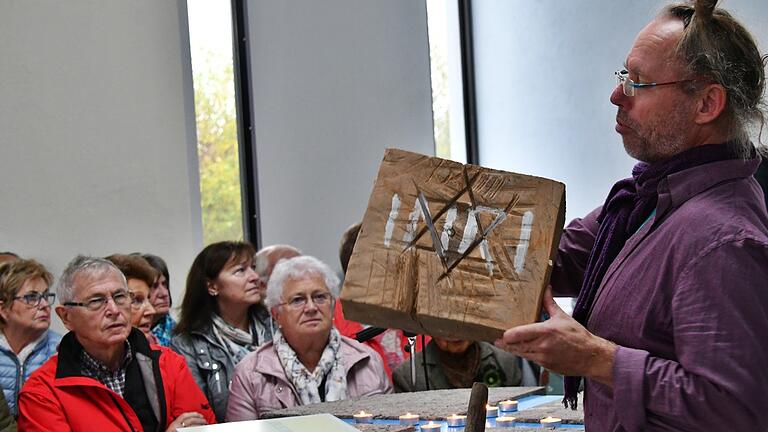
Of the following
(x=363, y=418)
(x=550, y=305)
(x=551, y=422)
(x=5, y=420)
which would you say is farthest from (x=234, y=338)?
(x=550, y=305)

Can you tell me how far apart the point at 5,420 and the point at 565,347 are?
7.67 feet

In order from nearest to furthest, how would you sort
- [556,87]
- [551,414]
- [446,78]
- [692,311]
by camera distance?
[692,311], [551,414], [556,87], [446,78]

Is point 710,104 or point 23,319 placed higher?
point 710,104

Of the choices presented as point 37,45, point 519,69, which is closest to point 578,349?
point 37,45

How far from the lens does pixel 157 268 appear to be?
16.6ft

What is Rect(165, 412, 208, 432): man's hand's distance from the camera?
3.49 m

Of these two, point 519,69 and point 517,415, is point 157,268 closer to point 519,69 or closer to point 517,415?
point 517,415

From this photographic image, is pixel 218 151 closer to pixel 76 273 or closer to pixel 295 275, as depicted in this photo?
pixel 295 275

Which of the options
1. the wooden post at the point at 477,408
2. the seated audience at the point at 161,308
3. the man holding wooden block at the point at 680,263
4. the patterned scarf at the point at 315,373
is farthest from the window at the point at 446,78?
the man holding wooden block at the point at 680,263

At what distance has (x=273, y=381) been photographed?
151 inches

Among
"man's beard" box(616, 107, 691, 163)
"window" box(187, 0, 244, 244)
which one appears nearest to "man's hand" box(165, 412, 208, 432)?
"man's beard" box(616, 107, 691, 163)

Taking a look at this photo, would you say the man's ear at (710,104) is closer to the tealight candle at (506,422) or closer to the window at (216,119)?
the tealight candle at (506,422)

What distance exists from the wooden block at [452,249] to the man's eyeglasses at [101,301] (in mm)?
2055

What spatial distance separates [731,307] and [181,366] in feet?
8.49
